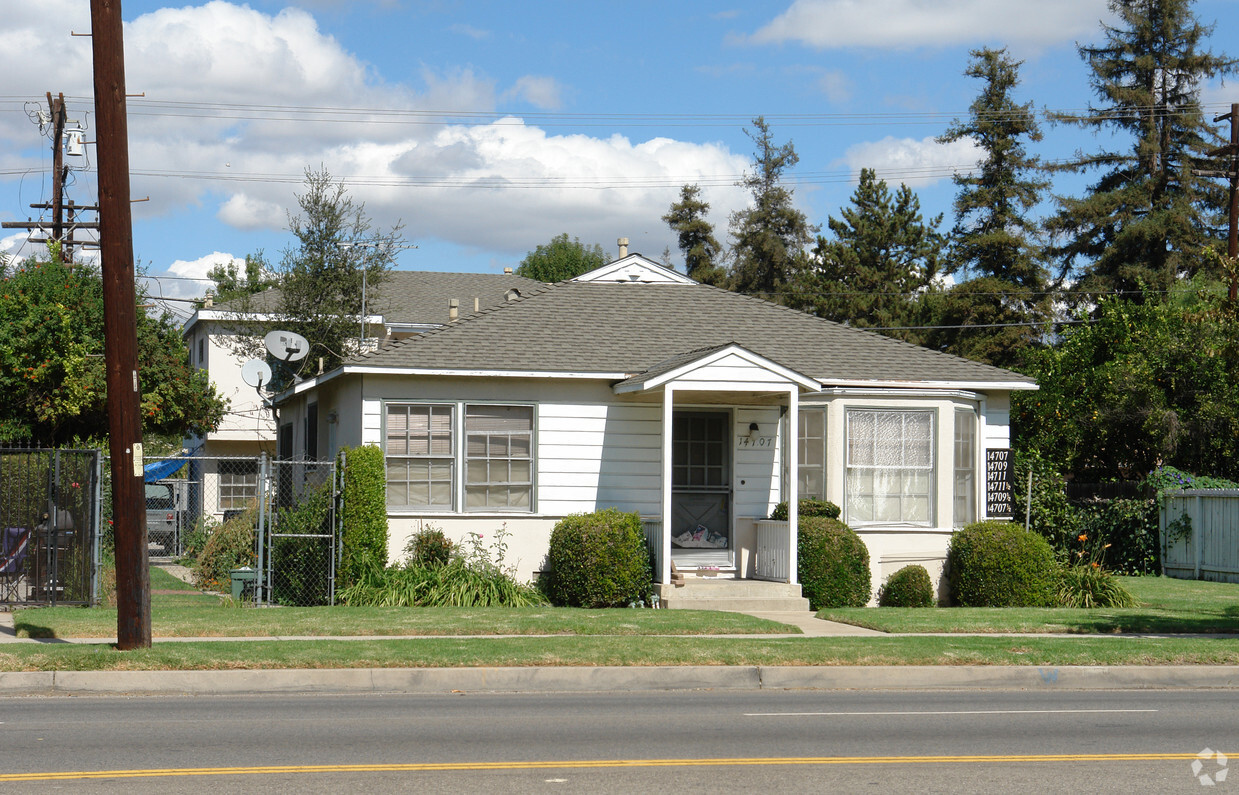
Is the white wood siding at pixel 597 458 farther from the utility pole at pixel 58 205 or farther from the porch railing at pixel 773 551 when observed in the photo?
the utility pole at pixel 58 205

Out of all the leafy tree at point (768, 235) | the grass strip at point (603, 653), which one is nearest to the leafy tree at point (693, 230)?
the leafy tree at point (768, 235)

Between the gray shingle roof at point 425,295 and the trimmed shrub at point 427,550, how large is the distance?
19.3m

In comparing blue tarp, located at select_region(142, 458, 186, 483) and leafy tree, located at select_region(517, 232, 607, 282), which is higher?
leafy tree, located at select_region(517, 232, 607, 282)

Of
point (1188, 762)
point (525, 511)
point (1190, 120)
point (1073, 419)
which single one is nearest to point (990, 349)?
point (1190, 120)

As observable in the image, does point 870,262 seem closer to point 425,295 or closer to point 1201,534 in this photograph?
point 425,295

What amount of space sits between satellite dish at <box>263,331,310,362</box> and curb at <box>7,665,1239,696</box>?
1025 cm

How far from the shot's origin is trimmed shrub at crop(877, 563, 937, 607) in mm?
18500

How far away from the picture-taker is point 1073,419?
30531 mm

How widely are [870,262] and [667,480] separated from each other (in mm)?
37737

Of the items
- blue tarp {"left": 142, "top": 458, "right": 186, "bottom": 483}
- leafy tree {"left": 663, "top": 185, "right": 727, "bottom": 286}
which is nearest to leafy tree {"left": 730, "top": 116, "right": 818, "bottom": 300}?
leafy tree {"left": 663, "top": 185, "right": 727, "bottom": 286}

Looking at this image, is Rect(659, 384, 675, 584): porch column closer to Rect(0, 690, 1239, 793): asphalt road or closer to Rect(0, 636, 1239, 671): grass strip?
Rect(0, 636, 1239, 671): grass strip

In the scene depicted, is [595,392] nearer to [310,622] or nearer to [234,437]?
[310,622]

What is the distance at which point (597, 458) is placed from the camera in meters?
18.8

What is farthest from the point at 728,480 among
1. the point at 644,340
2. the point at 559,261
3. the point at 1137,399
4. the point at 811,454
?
the point at 559,261
